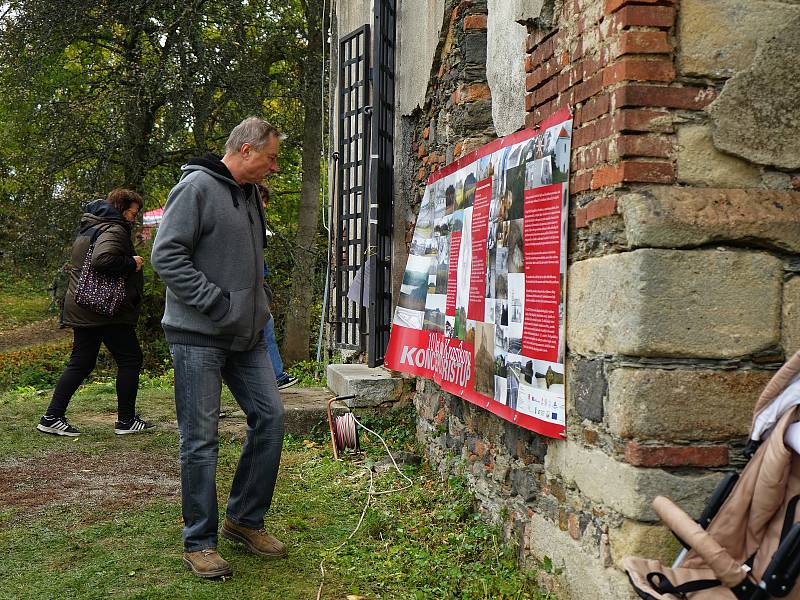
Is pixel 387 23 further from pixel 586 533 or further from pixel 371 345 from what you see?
pixel 586 533

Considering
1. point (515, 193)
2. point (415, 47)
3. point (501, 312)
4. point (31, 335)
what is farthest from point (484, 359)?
point (31, 335)

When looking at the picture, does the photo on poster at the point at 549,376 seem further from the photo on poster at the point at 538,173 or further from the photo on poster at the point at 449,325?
the photo on poster at the point at 449,325

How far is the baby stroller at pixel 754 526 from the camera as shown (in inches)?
102

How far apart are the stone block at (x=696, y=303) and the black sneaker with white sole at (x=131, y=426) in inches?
201

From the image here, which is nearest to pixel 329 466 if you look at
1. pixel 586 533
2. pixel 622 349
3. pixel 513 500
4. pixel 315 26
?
pixel 513 500

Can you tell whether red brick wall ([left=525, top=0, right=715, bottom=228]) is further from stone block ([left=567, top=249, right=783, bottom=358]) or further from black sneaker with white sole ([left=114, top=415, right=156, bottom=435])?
black sneaker with white sole ([left=114, top=415, right=156, bottom=435])

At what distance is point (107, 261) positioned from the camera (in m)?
6.53

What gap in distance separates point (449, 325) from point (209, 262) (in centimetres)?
170

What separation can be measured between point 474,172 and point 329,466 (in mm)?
2491

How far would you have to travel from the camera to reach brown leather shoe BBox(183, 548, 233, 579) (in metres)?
3.99

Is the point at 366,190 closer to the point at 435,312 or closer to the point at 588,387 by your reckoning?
the point at 435,312

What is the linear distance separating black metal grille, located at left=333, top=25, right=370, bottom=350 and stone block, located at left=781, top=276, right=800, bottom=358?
522cm

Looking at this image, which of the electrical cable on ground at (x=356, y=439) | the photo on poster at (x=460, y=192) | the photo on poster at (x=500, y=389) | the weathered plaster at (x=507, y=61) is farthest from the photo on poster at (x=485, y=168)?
the electrical cable on ground at (x=356, y=439)

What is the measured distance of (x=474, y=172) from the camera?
16.2ft
